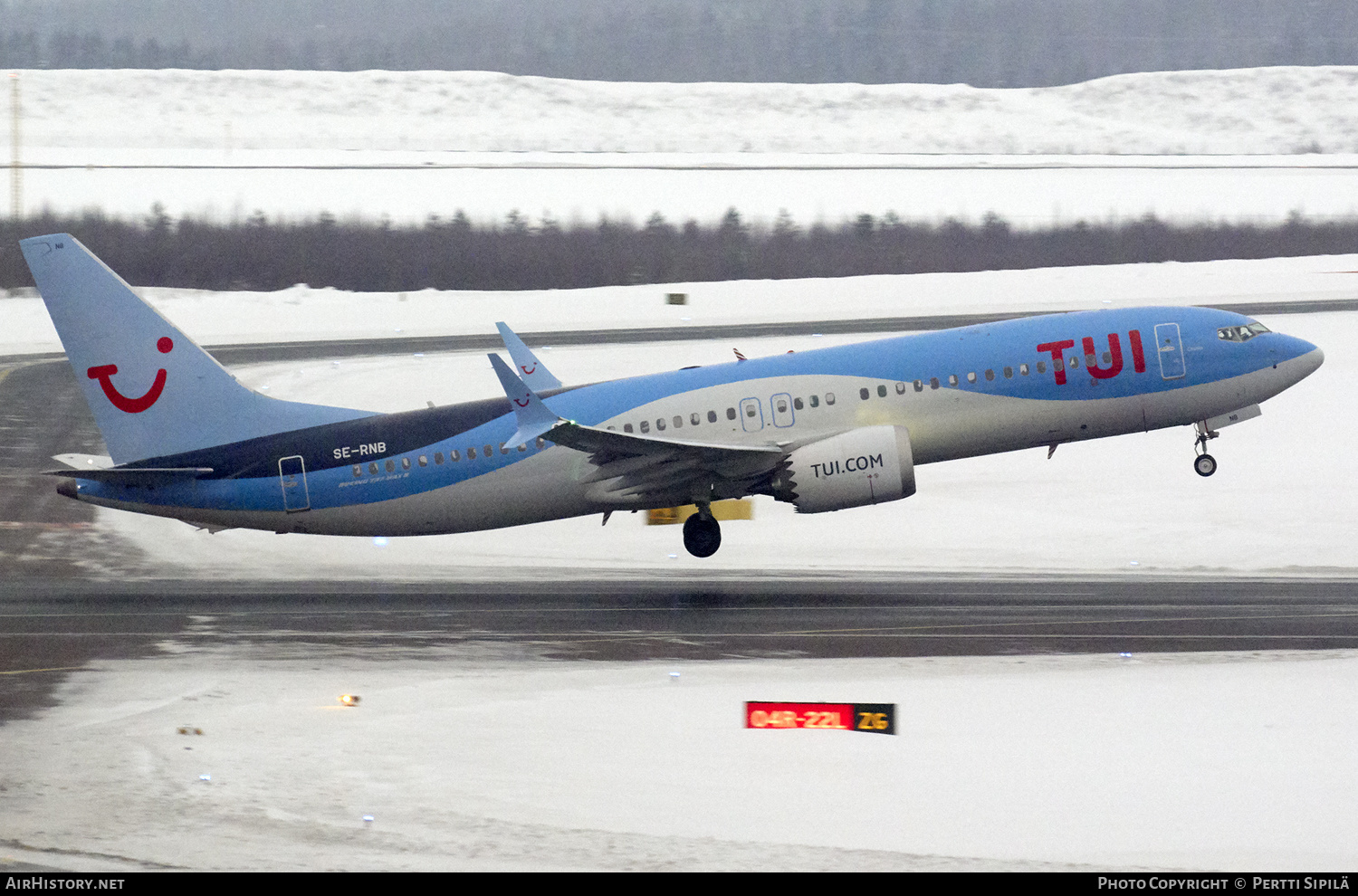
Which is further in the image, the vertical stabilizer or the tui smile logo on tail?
the tui smile logo on tail

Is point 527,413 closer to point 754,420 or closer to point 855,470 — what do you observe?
point 754,420

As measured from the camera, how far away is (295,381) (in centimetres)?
4475

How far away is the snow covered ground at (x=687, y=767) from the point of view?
15.5 m

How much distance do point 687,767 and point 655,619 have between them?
8.34 metres

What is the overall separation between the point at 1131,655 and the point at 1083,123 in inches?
3347

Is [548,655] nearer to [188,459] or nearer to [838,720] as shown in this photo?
[838,720]

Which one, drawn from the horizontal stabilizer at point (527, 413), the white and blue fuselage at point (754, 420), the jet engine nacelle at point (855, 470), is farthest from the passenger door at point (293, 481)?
the jet engine nacelle at point (855, 470)

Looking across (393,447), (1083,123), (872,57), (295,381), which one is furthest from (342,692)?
(872,57)

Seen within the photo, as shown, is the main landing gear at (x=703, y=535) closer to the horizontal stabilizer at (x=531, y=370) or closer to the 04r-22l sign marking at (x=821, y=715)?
the horizontal stabilizer at (x=531, y=370)

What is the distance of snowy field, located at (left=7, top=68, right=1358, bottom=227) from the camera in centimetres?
7738

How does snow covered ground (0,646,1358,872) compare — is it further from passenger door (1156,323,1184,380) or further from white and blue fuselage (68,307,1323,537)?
passenger door (1156,323,1184,380)

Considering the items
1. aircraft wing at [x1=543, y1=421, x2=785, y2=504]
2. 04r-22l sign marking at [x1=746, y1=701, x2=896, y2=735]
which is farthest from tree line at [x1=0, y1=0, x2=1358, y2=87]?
04r-22l sign marking at [x1=746, y1=701, x2=896, y2=735]

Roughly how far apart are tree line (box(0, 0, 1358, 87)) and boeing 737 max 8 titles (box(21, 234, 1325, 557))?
92.6 meters

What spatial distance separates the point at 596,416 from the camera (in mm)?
29531
